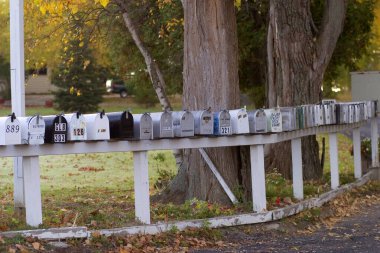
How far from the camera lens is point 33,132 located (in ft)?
27.9

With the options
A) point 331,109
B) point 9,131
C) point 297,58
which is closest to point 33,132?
point 9,131

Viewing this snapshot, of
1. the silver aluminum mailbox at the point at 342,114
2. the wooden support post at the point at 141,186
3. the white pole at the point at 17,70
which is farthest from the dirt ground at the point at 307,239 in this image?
the silver aluminum mailbox at the point at 342,114

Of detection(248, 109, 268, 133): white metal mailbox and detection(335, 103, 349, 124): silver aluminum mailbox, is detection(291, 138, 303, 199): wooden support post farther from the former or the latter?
detection(335, 103, 349, 124): silver aluminum mailbox

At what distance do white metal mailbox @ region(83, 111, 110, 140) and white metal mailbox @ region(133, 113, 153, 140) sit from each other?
403 mm

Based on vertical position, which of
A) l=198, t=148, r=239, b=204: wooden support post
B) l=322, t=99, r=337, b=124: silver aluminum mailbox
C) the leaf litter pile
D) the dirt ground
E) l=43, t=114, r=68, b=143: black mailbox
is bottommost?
the dirt ground

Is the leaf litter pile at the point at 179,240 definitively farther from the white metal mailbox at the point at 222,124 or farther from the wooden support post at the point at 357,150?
the wooden support post at the point at 357,150

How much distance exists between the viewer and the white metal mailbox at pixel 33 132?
27.8 feet

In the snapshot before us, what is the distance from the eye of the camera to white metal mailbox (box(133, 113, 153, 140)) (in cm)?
930

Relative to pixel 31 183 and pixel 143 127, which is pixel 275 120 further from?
pixel 31 183

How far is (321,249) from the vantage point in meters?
9.34

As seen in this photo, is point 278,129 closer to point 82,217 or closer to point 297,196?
point 297,196

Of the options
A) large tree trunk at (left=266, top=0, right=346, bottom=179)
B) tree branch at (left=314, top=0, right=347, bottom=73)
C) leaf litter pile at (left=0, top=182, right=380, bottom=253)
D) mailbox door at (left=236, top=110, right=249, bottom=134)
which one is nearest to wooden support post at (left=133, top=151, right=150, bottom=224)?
leaf litter pile at (left=0, top=182, right=380, bottom=253)

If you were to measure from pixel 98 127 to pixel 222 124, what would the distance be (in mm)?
1672

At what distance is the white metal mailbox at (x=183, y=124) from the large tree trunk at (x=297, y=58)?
608cm
